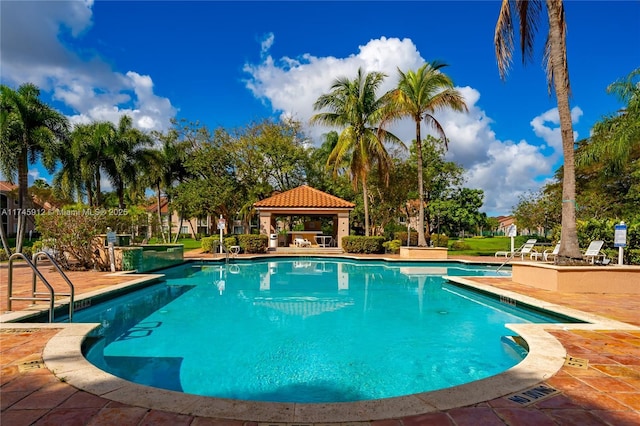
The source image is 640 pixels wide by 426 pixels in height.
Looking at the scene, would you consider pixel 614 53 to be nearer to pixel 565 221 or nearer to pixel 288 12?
pixel 565 221

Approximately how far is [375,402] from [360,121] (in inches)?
832

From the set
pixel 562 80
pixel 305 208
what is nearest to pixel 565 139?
pixel 562 80

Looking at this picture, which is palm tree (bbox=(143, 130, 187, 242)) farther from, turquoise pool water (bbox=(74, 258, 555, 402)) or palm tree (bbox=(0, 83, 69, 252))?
turquoise pool water (bbox=(74, 258, 555, 402))

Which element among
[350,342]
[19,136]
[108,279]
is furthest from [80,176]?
[350,342]

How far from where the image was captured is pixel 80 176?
25859 mm

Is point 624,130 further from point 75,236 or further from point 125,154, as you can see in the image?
point 125,154

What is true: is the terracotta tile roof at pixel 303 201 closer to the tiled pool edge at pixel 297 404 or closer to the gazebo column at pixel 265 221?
the gazebo column at pixel 265 221

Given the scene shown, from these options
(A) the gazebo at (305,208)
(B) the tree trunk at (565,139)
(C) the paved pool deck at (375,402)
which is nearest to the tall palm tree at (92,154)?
(A) the gazebo at (305,208)

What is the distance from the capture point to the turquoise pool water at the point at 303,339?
15.1 ft

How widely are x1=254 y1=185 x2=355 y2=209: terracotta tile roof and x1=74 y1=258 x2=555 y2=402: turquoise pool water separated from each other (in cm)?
1331

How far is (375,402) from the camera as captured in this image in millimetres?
3037

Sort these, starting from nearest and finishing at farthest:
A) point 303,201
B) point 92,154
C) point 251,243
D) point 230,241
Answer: point 230,241 < point 251,243 < point 303,201 < point 92,154

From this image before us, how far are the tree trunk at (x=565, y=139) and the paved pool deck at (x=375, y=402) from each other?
17.6 feet

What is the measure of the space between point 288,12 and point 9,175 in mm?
16371
